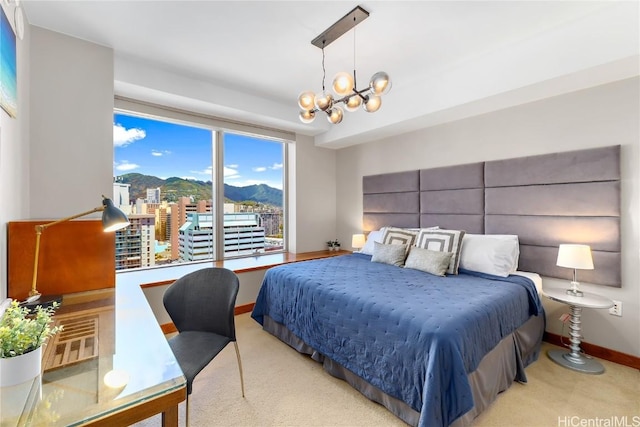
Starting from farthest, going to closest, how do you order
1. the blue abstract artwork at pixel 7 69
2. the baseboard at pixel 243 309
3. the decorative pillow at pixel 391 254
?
the baseboard at pixel 243 309, the decorative pillow at pixel 391 254, the blue abstract artwork at pixel 7 69

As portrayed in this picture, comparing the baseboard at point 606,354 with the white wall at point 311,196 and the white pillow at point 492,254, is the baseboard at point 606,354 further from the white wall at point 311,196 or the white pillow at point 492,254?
the white wall at point 311,196

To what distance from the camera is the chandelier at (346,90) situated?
1.85m

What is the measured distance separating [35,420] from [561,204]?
343cm

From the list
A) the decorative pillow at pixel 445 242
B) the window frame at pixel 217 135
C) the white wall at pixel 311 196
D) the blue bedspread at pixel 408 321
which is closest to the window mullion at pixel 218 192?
the window frame at pixel 217 135

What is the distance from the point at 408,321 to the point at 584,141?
90.7 inches

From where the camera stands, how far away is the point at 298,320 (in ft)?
7.65

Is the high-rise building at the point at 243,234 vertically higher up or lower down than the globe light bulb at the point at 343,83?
lower down

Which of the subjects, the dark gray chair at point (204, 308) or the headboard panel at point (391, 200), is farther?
the headboard panel at point (391, 200)

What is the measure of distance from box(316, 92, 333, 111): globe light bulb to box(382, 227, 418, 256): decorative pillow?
5.65ft

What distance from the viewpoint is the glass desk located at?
727 mm

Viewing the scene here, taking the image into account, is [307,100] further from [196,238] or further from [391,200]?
[196,238]

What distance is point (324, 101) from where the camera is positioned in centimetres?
202

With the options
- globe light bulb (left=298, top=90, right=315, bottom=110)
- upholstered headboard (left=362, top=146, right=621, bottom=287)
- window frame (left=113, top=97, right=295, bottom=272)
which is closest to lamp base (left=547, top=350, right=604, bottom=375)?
upholstered headboard (left=362, top=146, right=621, bottom=287)

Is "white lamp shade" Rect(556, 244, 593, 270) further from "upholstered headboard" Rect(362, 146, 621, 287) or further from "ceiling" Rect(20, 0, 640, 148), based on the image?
A: "ceiling" Rect(20, 0, 640, 148)
